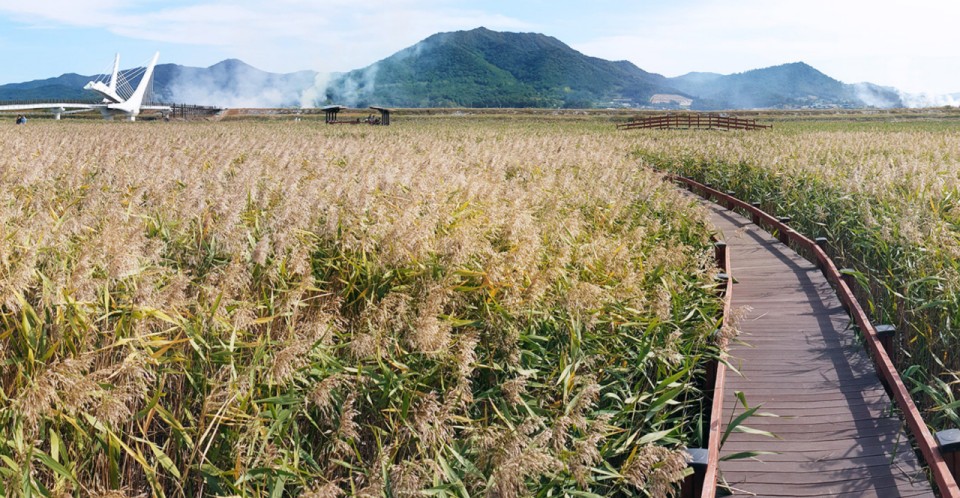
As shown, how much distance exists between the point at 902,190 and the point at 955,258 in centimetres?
592

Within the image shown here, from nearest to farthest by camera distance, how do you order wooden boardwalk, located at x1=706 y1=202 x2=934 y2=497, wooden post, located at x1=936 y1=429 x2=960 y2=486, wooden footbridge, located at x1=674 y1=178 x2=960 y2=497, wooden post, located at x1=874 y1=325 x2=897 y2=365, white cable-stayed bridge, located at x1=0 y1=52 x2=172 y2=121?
wooden post, located at x1=936 y1=429 x2=960 y2=486 → wooden footbridge, located at x1=674 y1=178 x2=960 y2=497 → wooden boardwalk, located at x1=706 y1=202 x2=934 y2=497 → wooden post, located at x1=874 y1=325 x2=897 y2=365 → white cable-stayed bridge, located at x1=0 y1=52 x2=172 y2=121

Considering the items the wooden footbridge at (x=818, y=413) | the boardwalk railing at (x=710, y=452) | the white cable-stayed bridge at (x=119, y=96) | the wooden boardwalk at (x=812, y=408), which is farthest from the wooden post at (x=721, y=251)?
the white cable-stayed bridge at (x=119, y=96)

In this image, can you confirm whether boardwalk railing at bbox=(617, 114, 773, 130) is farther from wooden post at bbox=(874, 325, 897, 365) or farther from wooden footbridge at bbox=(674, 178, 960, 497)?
wooden post at bbox=(874, 325, 897, 365)

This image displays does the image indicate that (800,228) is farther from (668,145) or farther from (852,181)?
(668,145)

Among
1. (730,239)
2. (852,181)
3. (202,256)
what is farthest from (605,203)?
(202,256)

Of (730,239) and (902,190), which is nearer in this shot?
(902,190)

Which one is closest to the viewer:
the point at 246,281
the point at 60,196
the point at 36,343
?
the point at 36,343

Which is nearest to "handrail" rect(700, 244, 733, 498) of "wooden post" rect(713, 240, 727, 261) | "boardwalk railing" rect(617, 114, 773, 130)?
"wooden post" rect(713, 240, 727, 261)

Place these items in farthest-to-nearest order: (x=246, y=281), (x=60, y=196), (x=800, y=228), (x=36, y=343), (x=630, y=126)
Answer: (x=630, y=126) → (x=800, y=228) → (x=60, y=196) → (x=246, y=281) → (x=36, y=343)

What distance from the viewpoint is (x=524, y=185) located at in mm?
14398

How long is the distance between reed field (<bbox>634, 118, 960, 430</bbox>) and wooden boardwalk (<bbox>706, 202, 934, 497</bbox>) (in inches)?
21.6

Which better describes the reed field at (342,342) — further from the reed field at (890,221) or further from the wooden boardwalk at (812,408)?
the wooden boardwalk at (812,408)

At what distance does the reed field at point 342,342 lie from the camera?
4.88m

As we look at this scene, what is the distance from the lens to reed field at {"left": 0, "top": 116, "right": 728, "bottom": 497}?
488 cm
